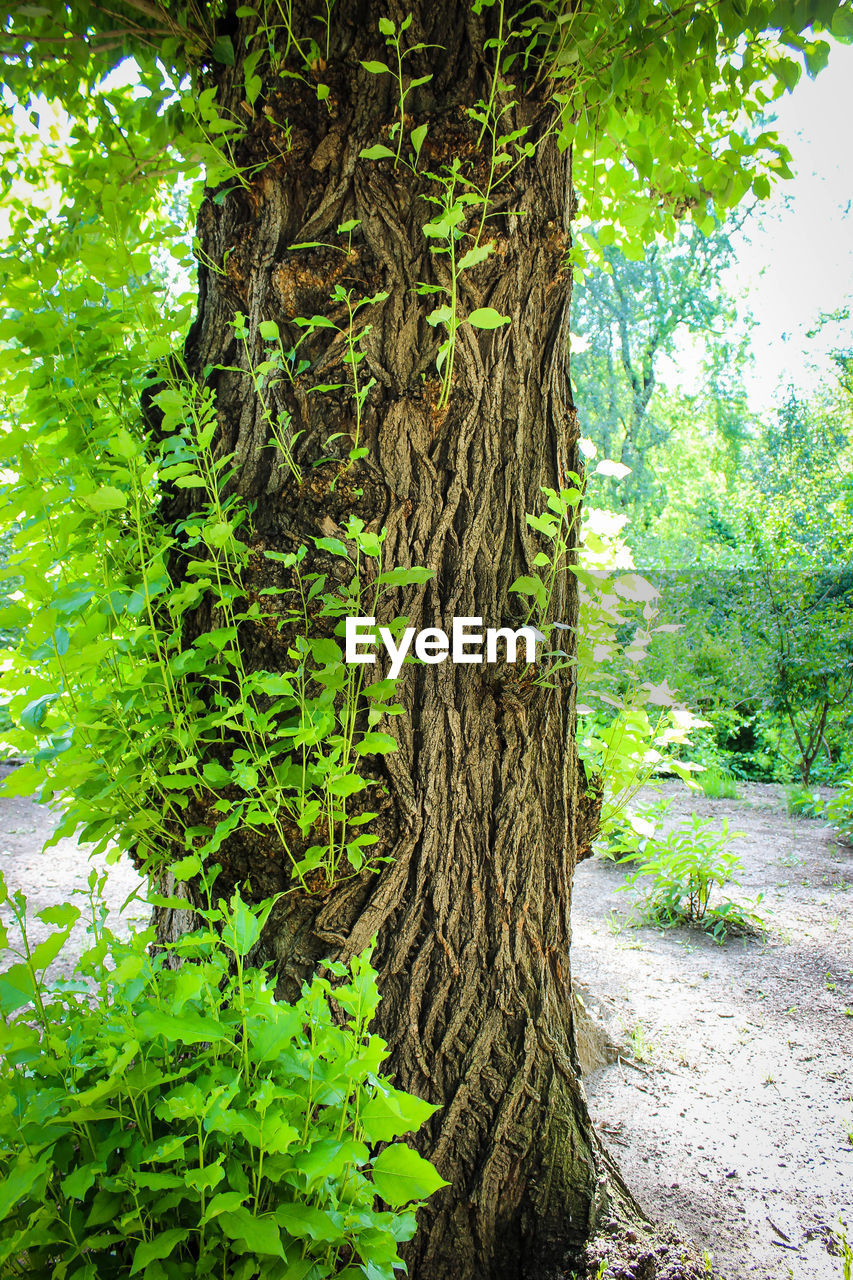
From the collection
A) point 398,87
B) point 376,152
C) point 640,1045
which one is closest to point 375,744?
point 376,152

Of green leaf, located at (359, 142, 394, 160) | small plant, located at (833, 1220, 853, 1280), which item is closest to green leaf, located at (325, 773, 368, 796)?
green leaf, located at (359, 142, 394, 160)

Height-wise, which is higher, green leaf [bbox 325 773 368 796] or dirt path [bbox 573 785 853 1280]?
green leaf [bbox 325 773 368 796]

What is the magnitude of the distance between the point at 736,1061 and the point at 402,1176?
202 cm

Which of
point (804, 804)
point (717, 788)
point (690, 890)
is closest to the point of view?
point (690, 890)

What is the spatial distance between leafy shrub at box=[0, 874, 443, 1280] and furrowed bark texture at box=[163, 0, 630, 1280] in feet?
1.50

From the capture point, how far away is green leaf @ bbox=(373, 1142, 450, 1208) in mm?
920

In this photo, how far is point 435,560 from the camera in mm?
1523

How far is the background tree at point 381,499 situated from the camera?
136 centimetres

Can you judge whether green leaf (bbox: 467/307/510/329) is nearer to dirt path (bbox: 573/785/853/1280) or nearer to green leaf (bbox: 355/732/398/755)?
green leaf (bbox: 355/732/398/755)

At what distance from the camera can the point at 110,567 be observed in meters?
1.37

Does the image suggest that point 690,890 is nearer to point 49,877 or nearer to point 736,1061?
point 736,1061

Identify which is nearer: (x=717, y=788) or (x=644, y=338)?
(x=717, y=788)

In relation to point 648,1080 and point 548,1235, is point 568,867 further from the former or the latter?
point 648,1080

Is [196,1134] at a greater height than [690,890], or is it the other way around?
[196,1134]
